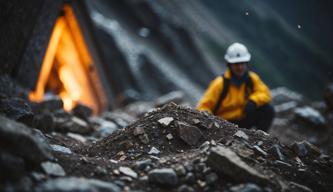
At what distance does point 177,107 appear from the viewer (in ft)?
11.2

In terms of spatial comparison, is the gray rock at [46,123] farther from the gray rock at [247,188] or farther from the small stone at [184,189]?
the gray rock at [247,188]

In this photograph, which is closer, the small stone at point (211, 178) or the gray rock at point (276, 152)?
the small stone at point (211, 178)

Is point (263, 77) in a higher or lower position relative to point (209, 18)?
lower

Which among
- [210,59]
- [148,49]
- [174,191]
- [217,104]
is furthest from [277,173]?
[210,59]

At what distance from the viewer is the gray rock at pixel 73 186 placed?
1902 millimetres

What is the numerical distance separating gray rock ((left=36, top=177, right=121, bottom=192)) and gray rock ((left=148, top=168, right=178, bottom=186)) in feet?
0.91

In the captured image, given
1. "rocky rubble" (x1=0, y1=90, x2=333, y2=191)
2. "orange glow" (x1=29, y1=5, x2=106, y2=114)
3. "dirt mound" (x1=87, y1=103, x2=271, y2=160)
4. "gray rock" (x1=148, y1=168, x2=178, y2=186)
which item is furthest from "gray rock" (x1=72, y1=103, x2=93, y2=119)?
→ "gray rock" (x1=148, y1=168, x2=178, y2=186)

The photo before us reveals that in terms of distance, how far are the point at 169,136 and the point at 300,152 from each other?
1.16 meters

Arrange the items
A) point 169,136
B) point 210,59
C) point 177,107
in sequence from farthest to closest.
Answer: point 210,59 → point 177,107 → point 169,136

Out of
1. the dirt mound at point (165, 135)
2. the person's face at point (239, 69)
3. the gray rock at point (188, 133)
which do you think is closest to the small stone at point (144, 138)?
the dirt mound at point (165, 135)

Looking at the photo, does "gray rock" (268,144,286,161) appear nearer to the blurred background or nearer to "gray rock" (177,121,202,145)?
"gray rock" (177,121,202,145)

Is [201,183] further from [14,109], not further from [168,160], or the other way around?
[14,109]

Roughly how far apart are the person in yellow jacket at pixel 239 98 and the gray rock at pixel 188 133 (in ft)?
5.79

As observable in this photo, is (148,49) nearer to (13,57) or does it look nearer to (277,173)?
(13,57)
